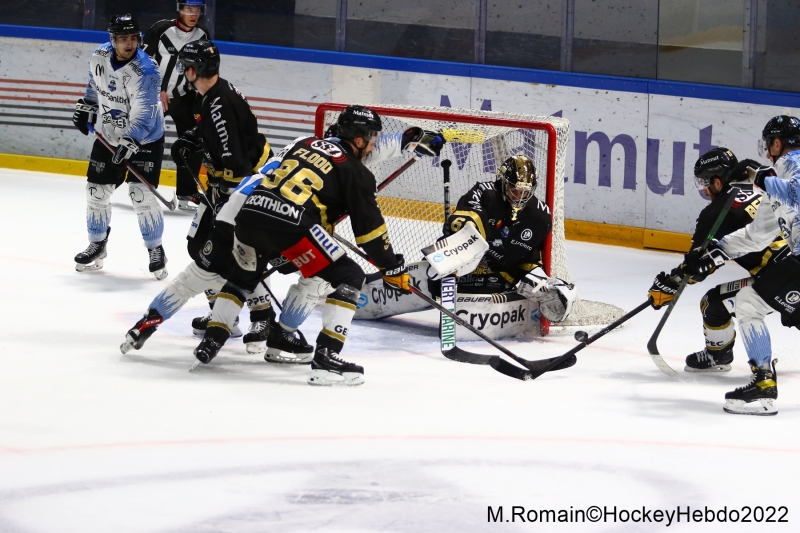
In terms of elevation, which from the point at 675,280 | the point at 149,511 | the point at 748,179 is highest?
the point at 748,179

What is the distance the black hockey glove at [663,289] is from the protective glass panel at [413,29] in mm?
3724

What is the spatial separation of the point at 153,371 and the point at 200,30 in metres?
3.56

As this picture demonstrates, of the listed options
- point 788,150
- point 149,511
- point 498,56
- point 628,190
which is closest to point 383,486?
point 149,511

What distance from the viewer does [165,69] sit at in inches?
296

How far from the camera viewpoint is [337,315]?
4371 millimetres

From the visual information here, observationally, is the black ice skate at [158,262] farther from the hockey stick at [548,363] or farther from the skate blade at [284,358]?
the hockey stick at [548,363]

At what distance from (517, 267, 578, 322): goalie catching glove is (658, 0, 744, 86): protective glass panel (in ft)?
8.25

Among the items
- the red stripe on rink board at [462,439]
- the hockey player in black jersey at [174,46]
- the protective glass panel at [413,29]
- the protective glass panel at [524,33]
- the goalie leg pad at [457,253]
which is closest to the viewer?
the red stripe on rink board at [462,439]

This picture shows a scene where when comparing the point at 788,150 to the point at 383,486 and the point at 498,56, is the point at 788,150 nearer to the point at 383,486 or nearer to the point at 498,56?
the point at 383,486

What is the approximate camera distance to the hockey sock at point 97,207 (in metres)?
6.29

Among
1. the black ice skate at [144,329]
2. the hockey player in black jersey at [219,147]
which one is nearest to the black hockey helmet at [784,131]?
the hockey player in black jersey at [219,147]

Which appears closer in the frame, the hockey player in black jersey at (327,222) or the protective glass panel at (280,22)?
the hockey player in black jersey at (327,222)

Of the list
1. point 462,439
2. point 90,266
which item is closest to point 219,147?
point 90,266

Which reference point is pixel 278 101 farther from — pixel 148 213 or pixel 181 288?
pixel 181 288
